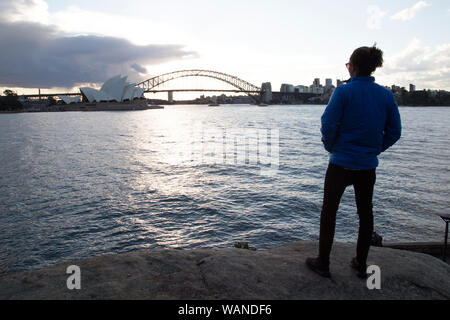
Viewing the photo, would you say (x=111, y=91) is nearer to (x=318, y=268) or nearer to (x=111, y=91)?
(x=111, y=91)

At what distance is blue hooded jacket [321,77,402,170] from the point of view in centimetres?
271

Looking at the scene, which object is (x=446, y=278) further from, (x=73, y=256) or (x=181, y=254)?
(x=73, y=256)

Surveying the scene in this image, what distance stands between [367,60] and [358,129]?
0.62 meters

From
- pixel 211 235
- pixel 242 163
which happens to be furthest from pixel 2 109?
pixel 211 235

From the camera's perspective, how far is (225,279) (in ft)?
9.59

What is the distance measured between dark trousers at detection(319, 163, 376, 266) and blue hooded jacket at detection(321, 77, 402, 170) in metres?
0.08

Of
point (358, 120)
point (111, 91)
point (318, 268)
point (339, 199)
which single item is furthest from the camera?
point (111, 91)

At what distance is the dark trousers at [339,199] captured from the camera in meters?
2.78

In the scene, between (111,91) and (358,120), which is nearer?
(358,120)

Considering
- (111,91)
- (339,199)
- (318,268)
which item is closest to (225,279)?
(318,268)

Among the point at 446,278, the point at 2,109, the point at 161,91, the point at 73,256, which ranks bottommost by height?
the point at 73,256

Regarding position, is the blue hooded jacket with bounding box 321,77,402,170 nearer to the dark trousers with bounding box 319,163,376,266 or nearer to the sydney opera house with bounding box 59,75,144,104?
the dark trousers with bounding box 319,163,376,266
